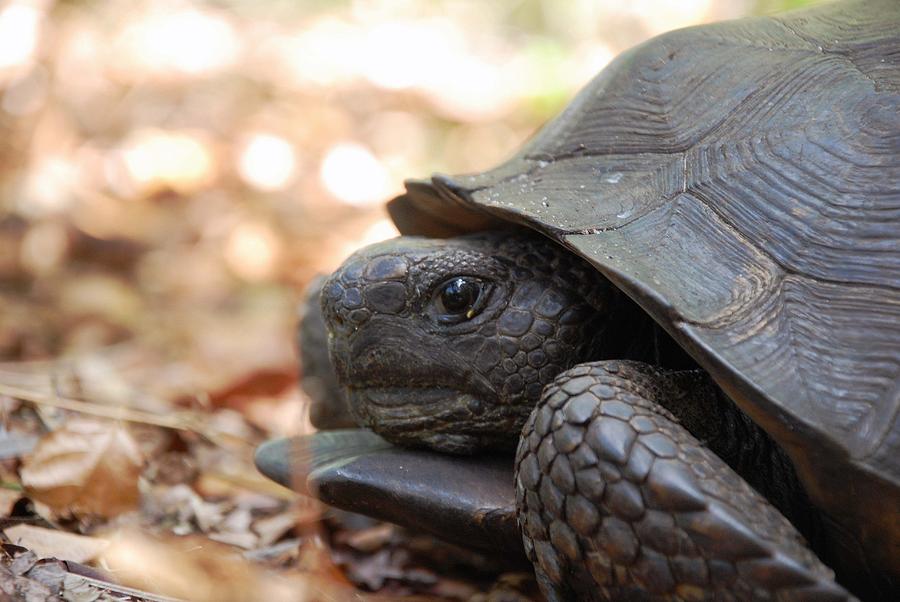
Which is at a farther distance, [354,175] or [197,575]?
[354,175]

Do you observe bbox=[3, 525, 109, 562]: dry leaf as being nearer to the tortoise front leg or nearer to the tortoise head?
the tortoise head

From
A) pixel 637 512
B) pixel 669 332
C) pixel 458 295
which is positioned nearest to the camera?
pixel 637 512

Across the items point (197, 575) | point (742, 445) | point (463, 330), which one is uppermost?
point (463, 330)

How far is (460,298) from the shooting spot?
2191mm

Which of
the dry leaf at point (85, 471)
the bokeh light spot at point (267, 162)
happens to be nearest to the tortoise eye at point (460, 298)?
the dry leaf at point (85, 471)

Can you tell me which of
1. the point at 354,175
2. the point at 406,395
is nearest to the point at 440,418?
the point at 406,395

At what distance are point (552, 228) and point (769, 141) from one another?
20.8 inches

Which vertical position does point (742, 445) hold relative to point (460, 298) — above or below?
below

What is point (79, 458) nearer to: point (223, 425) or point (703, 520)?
point (223, 425)

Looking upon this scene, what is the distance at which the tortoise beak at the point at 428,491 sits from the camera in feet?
6.69

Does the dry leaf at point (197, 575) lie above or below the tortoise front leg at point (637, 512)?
below

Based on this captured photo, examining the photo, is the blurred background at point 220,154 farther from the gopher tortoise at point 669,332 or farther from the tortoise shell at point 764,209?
the tortoise shell at point 764,209

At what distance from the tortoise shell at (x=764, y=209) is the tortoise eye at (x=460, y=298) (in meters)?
0.19

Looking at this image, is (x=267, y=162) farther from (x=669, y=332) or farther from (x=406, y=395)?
(x=669, y=332)
